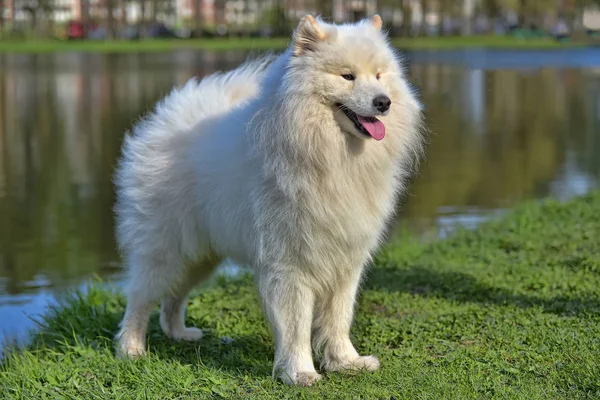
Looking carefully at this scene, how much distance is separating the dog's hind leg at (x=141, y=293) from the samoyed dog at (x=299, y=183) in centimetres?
1

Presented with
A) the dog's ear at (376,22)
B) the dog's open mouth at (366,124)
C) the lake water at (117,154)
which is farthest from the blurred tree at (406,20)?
the dog's open mouth at (366,124)

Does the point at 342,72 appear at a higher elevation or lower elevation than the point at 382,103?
higher

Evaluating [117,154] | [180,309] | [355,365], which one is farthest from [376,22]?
[117,154]

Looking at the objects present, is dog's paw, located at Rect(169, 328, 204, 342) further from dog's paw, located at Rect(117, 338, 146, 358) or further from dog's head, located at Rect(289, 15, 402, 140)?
dog's head, located at Rect(289, 15, 402, 140)

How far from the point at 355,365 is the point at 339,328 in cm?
22

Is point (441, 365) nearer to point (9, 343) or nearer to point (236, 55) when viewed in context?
point (9, 343)

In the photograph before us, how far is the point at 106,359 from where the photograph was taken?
5566mm

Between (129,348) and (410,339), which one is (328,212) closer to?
(410,339)

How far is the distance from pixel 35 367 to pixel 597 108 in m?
17.9

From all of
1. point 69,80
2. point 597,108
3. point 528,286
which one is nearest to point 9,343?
point 528,286

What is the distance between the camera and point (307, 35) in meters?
4.65

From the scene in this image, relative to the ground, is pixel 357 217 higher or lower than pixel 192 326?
higher

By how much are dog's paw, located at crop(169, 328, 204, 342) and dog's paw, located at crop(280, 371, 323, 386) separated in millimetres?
1170

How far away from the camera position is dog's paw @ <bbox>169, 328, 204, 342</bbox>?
596 cm
